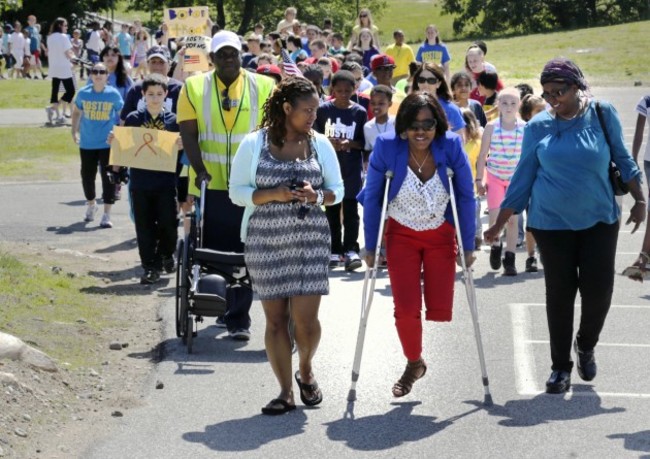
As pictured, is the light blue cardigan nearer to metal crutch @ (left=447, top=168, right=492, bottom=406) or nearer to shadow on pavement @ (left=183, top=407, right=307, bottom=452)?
metal crutch @ (left=447, top=168, right=492, bottom=406)

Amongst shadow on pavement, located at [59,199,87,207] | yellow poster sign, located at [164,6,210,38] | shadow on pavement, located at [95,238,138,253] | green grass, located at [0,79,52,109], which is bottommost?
green grass, located at [0,79,52,109]

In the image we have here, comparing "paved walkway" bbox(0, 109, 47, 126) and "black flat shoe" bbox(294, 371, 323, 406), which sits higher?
"black flat shoe" bbox(294, 371, 323, 406)

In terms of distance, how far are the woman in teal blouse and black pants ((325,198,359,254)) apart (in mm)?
5159

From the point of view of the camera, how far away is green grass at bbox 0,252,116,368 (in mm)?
9875

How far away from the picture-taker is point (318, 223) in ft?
26.9

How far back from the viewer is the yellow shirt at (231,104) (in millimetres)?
10094

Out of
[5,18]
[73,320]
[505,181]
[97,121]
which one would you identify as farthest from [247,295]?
[5,18]

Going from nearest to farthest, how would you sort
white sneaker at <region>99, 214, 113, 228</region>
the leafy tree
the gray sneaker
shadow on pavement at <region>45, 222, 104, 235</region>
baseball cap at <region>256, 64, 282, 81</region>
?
the gray sneaker, baseball cap at <region>256, 64, 282, 81</region>, shadow on pavement at <region>45, 222, 104, 235</region>, white sneaker at <region>99, 214, 113, 228</region>, the leafy tree

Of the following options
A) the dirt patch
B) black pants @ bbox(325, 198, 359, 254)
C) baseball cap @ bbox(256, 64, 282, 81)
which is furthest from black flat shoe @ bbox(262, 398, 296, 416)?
baseball cap @ bbox(256, 64, 282, 81)

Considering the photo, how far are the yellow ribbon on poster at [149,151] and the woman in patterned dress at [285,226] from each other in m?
4.50

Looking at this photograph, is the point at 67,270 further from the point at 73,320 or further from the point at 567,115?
the point at 567,115

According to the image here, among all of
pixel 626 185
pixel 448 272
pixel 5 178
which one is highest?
pixel 626 185

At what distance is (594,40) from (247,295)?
161ft

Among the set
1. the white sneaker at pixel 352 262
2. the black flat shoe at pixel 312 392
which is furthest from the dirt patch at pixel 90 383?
the white sneaker at pixel 352 262
